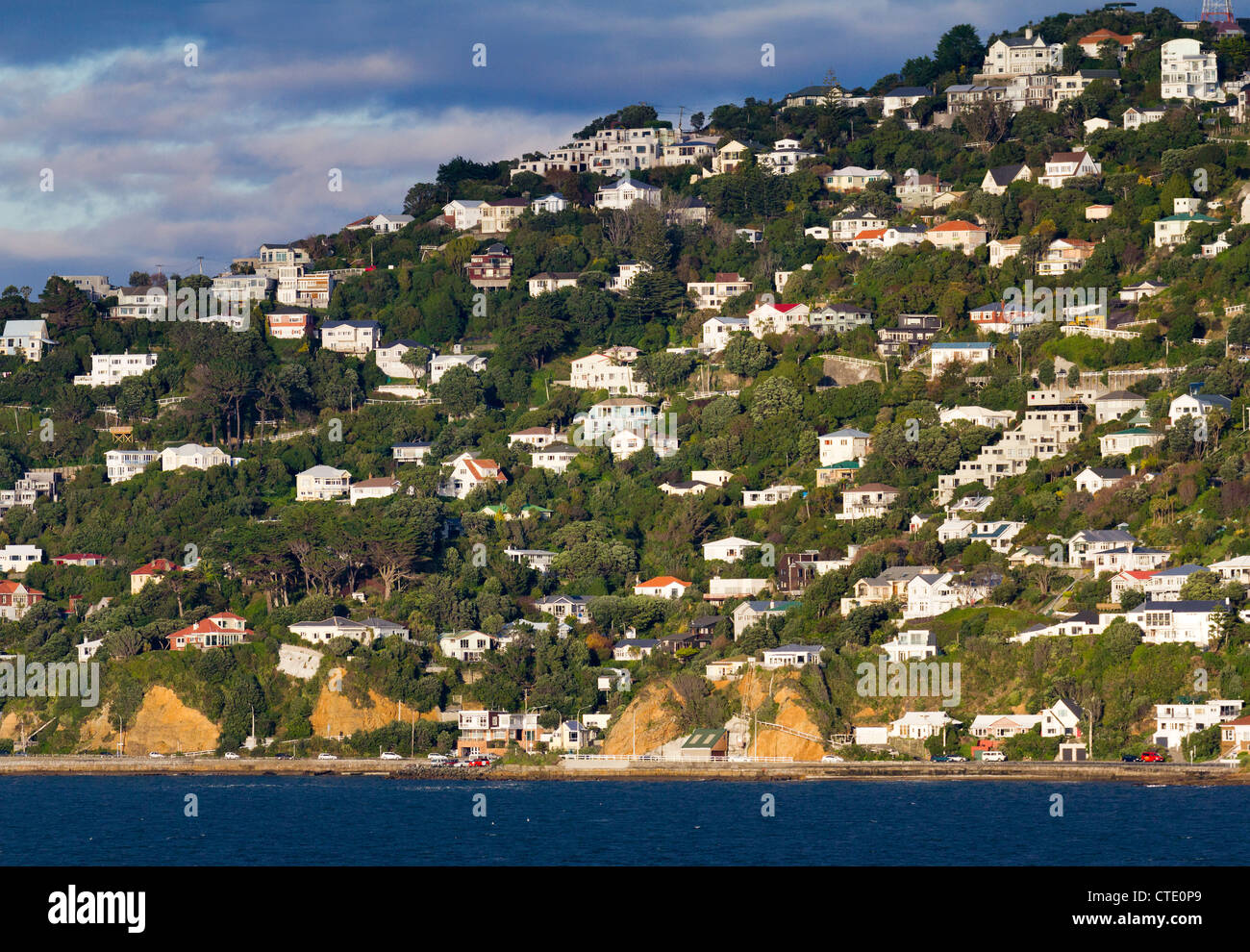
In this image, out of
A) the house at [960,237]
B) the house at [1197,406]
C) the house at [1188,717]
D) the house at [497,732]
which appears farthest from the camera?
the house at [960,237]

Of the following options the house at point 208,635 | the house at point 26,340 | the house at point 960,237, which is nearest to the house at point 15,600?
the house at point 208,635

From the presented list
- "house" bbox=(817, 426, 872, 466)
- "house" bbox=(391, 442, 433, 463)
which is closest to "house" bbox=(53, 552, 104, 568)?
"house" bbox=(391, 442, 433, 463)

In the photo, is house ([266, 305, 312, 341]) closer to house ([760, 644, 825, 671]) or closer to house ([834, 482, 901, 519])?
house ([834, 482, 901, 519])

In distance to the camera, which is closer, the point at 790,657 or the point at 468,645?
the point at 790,657

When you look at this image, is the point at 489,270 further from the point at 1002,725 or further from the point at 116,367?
the point at 1002,725

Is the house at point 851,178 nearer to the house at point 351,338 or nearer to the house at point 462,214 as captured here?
the house at point 462,214

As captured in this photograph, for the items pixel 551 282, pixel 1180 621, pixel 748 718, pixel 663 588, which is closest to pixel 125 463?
pixel 551 282
